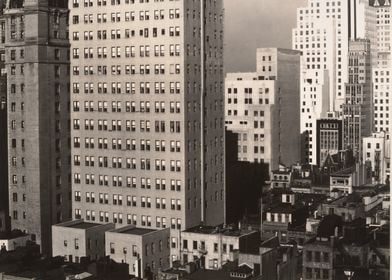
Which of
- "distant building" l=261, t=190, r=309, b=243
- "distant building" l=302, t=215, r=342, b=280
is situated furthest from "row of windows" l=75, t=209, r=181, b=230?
"distant building" l=302, t=215, r=342, b=280

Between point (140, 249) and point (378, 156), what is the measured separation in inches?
978

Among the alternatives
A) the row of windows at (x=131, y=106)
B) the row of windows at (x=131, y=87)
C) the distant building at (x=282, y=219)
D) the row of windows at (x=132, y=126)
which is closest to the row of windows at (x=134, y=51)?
the row of windows at (x=131, y=87)

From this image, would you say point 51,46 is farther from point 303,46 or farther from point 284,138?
point 303,46

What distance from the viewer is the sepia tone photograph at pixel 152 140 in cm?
4909

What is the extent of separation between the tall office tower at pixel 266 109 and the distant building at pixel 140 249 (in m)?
12.8

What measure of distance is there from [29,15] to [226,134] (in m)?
17.4

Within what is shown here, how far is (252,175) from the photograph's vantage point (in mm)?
59062

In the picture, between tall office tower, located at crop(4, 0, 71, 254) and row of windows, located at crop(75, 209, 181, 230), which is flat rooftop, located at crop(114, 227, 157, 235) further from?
tall office tower, located at crop(4, 0, 71, 254)

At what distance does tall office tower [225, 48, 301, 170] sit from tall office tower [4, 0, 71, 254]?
42.3ft

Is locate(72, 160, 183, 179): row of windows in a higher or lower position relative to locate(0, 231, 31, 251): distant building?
higher

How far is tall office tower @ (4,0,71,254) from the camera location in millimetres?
54688

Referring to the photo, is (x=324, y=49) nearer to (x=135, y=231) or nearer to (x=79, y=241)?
(x=135, y=231)

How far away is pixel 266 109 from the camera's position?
189ft

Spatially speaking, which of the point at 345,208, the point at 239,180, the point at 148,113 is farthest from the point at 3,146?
the point at 345,208
